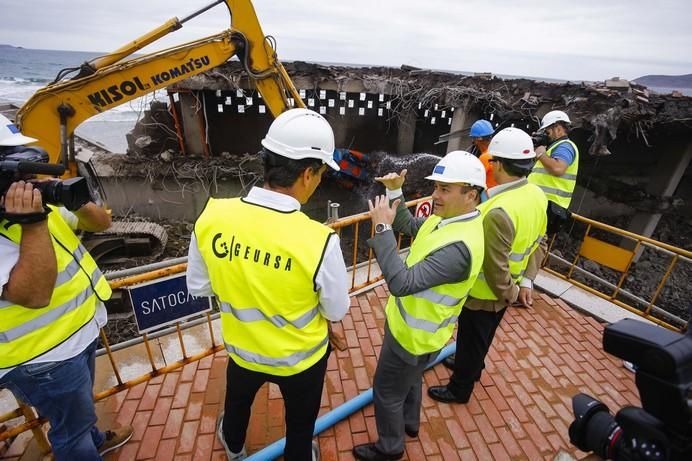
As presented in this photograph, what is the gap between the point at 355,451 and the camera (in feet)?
8.13

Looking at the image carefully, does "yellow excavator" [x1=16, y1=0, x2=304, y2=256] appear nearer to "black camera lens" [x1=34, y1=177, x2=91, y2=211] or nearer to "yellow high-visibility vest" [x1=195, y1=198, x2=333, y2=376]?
"black camera lens" [x1=34, y1=177, x2=91, y2=211]

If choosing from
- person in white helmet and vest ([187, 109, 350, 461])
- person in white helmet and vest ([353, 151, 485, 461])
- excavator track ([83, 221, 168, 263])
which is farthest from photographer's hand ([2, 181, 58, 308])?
excavator track ([83, 221, 168, 263])

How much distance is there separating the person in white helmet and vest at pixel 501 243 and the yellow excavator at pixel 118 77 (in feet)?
15.1

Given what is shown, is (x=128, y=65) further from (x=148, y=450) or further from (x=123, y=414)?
(x=148, y=450)

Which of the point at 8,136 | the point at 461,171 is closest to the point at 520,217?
the point at 461,171

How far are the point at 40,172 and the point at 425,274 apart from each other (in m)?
1.91

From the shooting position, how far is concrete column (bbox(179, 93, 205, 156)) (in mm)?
10039

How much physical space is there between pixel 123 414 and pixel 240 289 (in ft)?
7.16

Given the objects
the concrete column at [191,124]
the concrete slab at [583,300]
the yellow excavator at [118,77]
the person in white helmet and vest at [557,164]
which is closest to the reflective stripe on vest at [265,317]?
the person in white helmet and vest at [557,164]

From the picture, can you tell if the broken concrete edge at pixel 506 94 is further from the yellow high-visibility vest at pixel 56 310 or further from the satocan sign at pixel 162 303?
the yellow high-visibility vest at pixel 56 310

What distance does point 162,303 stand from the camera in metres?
2.57

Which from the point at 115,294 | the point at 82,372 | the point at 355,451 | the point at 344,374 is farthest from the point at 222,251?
the point at 115,294

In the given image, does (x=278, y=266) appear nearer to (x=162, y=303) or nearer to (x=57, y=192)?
(x=57, y=192)

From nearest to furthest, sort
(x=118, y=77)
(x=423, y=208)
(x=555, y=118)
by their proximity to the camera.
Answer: (x=423, y=208) < (x=555, y=118) < (x=118, y=77)
